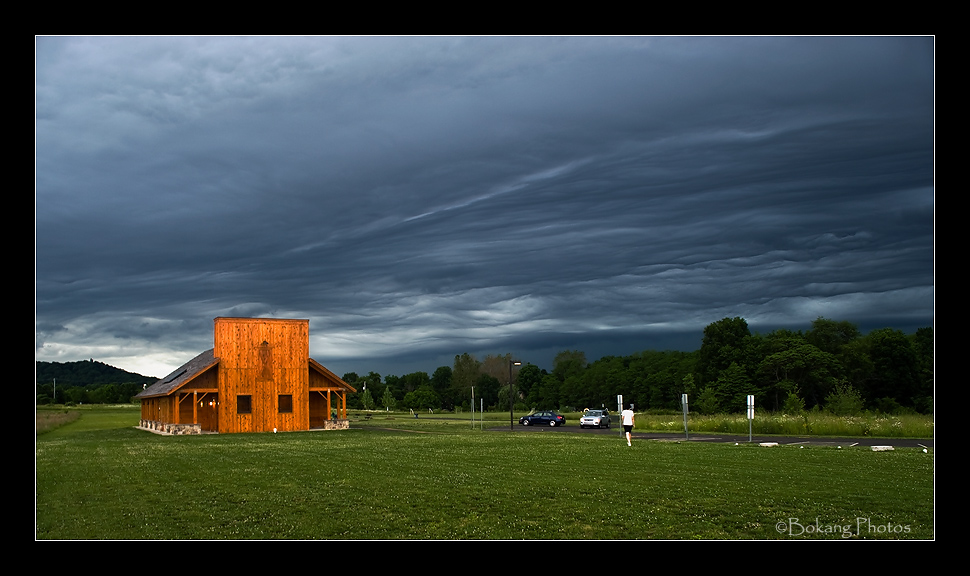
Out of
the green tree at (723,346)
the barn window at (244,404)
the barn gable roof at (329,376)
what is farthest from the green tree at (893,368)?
the barn window at (244,404)

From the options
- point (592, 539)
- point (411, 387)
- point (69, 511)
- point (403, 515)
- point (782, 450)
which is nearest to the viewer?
point (592, 539)

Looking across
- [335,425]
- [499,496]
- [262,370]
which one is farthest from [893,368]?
[499,496]

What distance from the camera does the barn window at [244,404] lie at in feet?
137

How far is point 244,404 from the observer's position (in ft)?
137

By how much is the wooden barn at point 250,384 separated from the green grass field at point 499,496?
61.8 feet

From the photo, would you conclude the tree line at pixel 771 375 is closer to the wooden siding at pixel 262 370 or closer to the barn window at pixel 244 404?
the wooden siding at pixel 262 370

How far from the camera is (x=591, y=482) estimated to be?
15062 millimetres

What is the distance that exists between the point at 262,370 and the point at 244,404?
212 centimetres

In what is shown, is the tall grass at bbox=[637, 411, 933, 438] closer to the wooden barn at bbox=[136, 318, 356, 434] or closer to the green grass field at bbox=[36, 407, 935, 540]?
the green grass field at bbox=[36, 407, 935, 540]

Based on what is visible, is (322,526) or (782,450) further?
(782,450)
